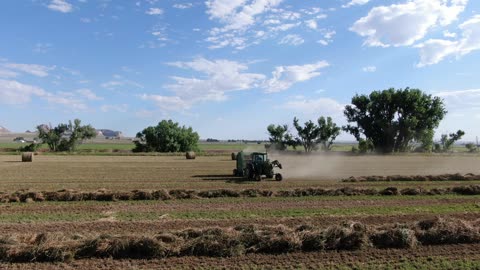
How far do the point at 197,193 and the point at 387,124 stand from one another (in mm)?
68516

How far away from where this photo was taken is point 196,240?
35.3 ft

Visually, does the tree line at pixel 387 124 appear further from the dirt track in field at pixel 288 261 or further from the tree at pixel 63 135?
the dirt track in field at pixel 288 261

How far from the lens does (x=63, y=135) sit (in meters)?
87.8

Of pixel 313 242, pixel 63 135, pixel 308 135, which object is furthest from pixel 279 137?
pixel 313 242

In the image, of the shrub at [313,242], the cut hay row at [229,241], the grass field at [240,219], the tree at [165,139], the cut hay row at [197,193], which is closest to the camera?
the grass field at [240,219]

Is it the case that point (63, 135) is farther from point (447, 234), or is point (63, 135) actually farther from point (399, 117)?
point (447, 234)

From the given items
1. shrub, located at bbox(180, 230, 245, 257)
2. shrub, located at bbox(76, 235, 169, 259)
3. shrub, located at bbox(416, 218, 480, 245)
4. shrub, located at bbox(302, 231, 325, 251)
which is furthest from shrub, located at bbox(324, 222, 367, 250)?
shrub, located at bbox(76, 235, 169, 259)

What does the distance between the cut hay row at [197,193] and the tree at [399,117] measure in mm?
60370

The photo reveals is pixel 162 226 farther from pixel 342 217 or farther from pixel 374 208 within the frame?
pixel 374 208

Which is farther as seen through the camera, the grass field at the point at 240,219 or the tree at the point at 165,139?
the tree at the point at 165,139

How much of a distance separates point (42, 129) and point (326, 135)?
59554mm

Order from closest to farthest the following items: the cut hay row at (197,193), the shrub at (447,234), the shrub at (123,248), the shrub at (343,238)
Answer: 1. the shrub at (123,248)
2. the shrub at (343,238)
3. the shrub at (447,234)
4. the cut hay row at (197,193)

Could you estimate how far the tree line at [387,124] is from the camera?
80375mm

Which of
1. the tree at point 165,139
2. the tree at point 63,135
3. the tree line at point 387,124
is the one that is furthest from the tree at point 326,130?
the tree at point 63,135
